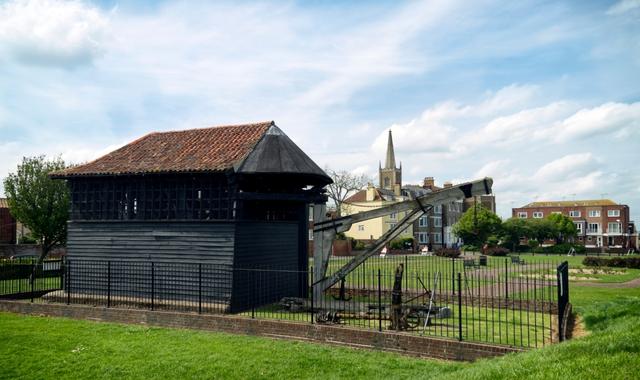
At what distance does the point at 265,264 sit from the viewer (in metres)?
16.1

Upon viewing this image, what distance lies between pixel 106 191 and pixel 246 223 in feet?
18.1

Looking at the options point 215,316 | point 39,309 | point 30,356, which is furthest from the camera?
Answer: point 39,309

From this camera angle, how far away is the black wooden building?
14945mm

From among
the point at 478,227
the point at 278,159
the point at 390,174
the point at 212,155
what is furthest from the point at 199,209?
the point at 390,174

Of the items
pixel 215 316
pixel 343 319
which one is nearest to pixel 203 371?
pixel 215 316

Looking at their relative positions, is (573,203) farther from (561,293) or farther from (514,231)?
(561,293)

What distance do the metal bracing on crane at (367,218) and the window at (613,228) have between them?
8757 centimetres

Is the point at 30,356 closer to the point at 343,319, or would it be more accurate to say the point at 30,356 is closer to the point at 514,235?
the point at 343,319

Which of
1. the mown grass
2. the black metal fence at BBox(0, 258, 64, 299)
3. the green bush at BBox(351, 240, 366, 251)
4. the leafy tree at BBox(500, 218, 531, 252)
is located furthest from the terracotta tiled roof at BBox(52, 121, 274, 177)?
the leafy tree at BBox(500, 218, 531, 252)

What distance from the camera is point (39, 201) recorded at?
27516 millimetres

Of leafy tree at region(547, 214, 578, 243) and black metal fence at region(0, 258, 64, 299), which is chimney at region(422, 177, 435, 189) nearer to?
leafy tree at region(547, 214, 578, 243)

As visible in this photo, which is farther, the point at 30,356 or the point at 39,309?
the point at 39,309

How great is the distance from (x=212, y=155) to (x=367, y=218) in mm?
5632

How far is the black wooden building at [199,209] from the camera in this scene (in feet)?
49.0
